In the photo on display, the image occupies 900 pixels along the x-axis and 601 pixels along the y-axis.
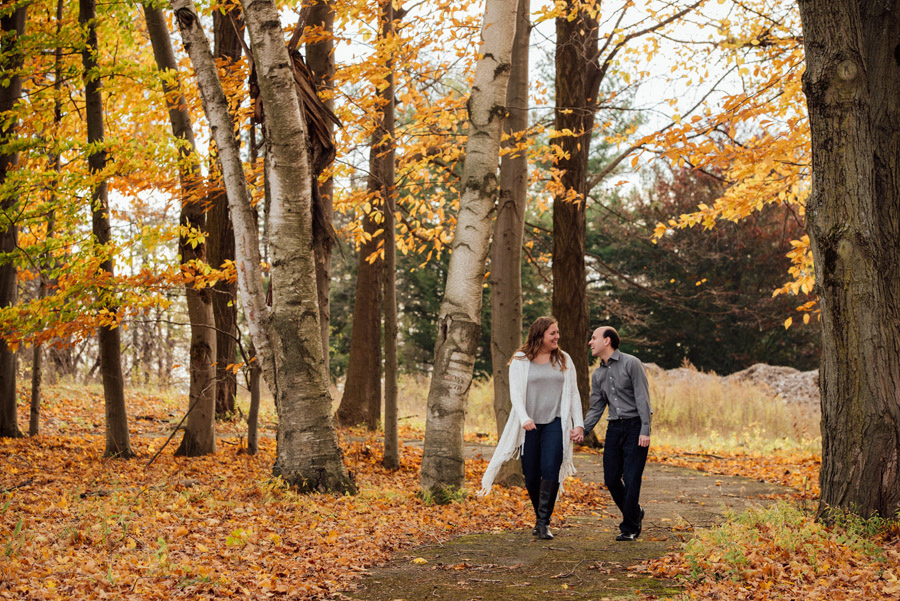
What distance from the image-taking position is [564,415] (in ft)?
20.4

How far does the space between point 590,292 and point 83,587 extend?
62.2 feet

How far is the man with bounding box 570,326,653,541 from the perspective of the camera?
6.06 meters

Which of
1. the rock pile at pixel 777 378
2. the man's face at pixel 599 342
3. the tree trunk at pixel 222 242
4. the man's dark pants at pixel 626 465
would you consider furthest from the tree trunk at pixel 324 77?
the rock pile at pixel 777 378

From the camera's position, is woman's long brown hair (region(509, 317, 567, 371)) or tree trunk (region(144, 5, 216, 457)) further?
tree trunk (region(144, 5, 216, 457))

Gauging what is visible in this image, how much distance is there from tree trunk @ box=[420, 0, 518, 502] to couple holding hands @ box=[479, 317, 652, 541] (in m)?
1.42

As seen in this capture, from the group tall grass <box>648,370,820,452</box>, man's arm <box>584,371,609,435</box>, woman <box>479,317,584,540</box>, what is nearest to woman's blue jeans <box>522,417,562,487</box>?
woman <box>479,317,584,540</box>

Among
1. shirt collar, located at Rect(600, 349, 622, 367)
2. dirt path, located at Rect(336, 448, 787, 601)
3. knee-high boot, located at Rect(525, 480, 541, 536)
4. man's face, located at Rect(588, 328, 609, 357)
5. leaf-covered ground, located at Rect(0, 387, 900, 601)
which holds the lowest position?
dirt path, located at Rect(336, 448, 787, 601)

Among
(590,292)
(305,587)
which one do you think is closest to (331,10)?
(305,587)

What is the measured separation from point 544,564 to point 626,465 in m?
1.35

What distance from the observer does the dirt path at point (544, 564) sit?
4.44 m

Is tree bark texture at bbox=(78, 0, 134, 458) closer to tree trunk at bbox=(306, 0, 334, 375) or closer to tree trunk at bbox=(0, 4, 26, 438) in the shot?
tree trunk at bbox=(0, 4, 26, 438)

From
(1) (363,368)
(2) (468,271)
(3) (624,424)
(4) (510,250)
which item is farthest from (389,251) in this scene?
(1) (363,368)

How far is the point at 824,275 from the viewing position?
18.7ft

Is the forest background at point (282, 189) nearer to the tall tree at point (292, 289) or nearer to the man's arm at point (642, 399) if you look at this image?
the tall tree at point (292, 289)
